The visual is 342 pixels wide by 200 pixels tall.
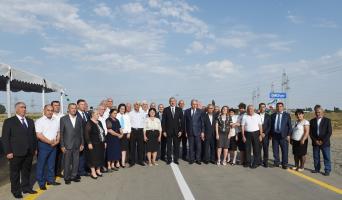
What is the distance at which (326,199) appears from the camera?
690 cm

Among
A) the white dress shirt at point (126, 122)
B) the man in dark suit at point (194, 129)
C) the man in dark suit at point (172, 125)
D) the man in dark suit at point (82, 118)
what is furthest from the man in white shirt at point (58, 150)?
the man in dark suit at point (194, 129)

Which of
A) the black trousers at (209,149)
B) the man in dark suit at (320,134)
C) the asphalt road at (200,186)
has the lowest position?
the asphalt road at (200,186)

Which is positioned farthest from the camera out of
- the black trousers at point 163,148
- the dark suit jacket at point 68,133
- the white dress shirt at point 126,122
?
the black trousers at point 163,148

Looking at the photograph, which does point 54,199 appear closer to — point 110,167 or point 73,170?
point 73,170

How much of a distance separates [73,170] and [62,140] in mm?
740

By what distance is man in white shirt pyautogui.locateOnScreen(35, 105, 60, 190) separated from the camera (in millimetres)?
8089

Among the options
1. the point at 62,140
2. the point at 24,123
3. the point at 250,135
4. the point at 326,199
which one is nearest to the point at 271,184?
the point at 326,199

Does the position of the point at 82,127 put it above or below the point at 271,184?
above

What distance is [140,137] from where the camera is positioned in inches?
468

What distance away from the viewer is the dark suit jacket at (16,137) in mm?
7133

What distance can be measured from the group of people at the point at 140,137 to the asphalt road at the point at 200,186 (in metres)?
0.48

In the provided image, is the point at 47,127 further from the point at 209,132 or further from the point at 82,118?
A: the point at 209,132

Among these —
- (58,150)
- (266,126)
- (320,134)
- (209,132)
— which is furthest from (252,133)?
(58,150)

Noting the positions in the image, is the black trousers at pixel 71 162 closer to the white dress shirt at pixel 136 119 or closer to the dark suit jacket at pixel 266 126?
the white dress shirt at pixel 136 119
